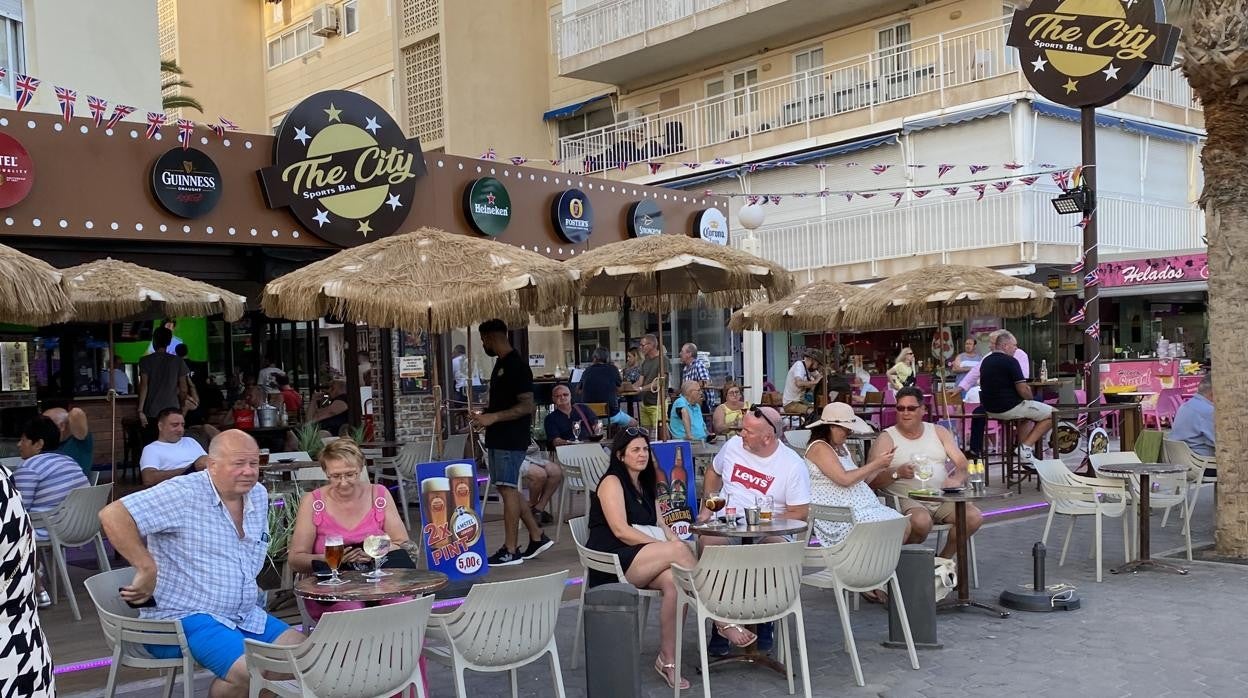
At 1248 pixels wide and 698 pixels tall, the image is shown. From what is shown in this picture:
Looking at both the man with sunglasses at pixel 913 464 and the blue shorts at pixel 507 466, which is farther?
the blue shorts at pixel 507 466

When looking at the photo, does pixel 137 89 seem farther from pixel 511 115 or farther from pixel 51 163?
pixel 511 115

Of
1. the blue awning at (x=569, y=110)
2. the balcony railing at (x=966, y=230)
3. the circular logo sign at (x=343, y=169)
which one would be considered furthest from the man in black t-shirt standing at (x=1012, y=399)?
the blue awning at (x=569, y=110)

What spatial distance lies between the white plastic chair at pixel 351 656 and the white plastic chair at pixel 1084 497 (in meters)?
5.22

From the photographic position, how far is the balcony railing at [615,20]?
22516mm

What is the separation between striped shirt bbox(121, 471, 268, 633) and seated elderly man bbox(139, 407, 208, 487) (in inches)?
147

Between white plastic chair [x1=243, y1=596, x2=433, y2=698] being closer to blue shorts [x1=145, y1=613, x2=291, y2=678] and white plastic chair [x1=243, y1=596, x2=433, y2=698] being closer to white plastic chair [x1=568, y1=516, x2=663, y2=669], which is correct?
blue shorts [x1=145, y1=613, x2=291, y2=678]

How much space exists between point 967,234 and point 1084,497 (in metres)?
11.5

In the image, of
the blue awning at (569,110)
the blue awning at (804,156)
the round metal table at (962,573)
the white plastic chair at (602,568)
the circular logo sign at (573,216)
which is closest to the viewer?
the white plastic chair at (602,568)

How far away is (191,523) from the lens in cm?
421

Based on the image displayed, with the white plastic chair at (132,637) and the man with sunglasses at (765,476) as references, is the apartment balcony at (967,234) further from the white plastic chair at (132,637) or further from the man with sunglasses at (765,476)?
the white plastic chair at (132,637)

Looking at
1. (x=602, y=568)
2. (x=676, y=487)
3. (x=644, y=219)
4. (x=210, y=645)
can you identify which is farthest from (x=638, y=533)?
(x=644, y=219)

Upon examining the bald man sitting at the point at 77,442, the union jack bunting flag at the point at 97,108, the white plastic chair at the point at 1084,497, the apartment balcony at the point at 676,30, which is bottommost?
the white plastic chair at the point at 1084,497

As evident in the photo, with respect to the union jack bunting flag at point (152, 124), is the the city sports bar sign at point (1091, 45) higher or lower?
higher

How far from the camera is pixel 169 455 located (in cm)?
791
